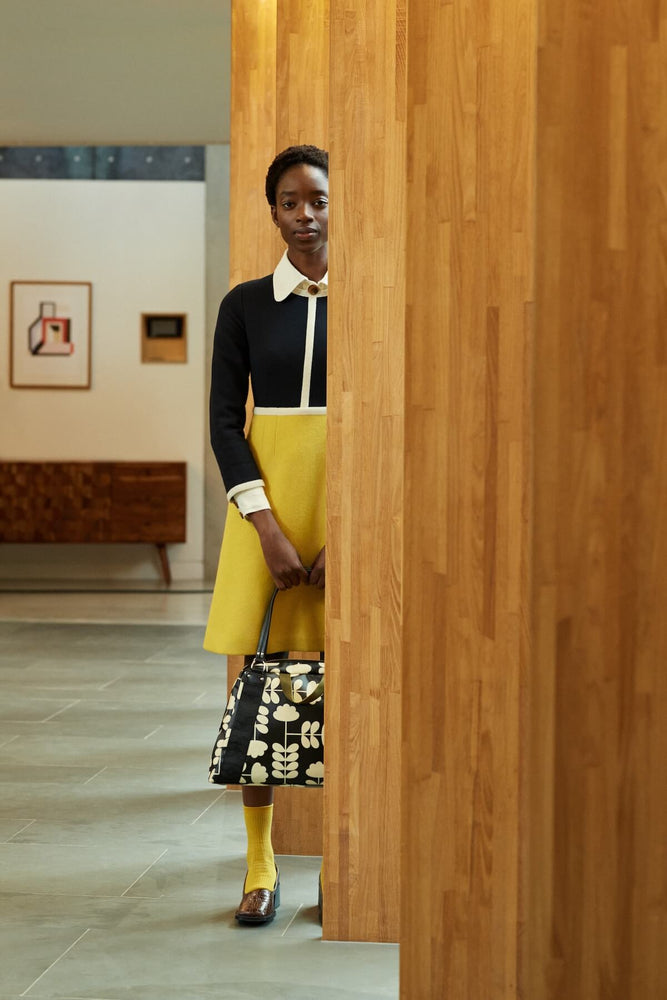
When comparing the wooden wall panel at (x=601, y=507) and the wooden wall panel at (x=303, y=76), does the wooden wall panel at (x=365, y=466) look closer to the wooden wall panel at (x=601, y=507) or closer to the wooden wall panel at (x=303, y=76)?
the wooden wall panel at (x=303, y=76)

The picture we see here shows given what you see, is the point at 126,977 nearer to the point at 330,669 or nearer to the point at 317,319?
the point at 330,669

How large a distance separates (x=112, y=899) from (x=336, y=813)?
2.03ft

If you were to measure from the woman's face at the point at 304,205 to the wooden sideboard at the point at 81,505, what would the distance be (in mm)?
7549

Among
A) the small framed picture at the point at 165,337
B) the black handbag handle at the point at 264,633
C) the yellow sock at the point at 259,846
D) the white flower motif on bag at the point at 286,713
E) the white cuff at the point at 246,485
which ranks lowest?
the yellow sock at the point at 259,846

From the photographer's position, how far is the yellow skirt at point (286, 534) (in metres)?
2.60

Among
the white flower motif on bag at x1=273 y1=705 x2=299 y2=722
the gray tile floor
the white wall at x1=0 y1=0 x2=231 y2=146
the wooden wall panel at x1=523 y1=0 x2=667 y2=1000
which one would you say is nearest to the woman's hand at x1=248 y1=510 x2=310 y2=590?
the white flower motif on bag at x1=273 y1=705 x2=299 y2=722

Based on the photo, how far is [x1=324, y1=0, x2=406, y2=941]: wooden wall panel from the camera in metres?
2.37

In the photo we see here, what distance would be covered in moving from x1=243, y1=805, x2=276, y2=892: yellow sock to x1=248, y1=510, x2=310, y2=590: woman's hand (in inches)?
19.2

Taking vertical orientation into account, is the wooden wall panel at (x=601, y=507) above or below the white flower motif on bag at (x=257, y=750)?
above

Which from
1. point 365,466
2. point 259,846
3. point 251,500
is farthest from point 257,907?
point 365,466

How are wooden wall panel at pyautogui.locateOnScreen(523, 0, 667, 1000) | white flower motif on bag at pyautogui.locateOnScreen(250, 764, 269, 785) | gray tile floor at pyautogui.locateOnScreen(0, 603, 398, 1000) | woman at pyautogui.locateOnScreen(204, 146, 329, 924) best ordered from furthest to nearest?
woman at pyautogui.locateOnScreen(204, 146, 329, 924), white flower motif on bag at pyautogui.locateOnScreen(250, 764, 269, 785), gray tile floor at pyautogui.locateOnScreen(0, 603, 398, 1000), wooden wall panel at pyautogui.locateOnScreen(523, 0, 667, 1000)

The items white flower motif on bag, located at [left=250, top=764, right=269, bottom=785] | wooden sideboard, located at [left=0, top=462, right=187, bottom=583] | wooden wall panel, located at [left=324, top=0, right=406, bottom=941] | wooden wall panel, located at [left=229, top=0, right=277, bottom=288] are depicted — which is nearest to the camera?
wooden wall panel, located at [left=324, top=0, right=406, bottom=941]

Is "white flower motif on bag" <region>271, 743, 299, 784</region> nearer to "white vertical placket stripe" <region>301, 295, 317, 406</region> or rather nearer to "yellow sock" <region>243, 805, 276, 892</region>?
"yellow sock" <region>243, 805, 276, 892</region>

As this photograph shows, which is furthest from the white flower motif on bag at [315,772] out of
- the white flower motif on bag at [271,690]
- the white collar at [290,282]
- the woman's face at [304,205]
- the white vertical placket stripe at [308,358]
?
the woman's face at [304,205]
